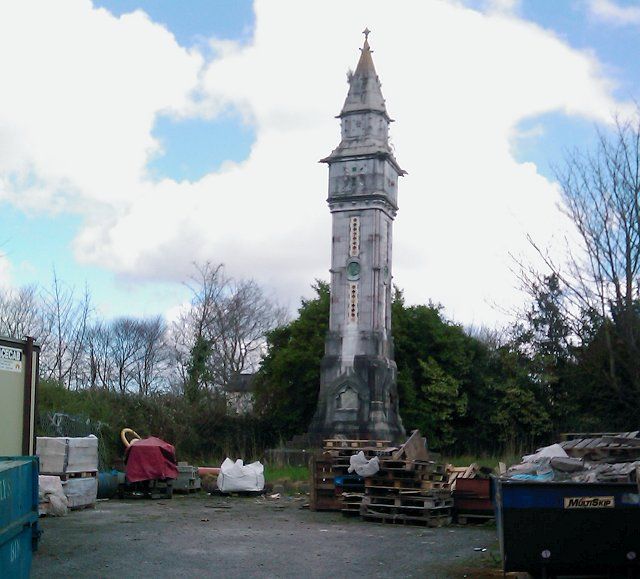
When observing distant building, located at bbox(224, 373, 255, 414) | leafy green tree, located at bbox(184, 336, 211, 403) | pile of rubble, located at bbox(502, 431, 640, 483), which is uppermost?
leafy green tree, located at bbox(184, 336, 211, 403)

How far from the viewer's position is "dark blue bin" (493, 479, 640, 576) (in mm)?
8258

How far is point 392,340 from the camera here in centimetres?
3297

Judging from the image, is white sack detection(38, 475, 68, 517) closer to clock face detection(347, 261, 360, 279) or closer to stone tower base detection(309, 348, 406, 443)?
stone tower base detection(309, 348, 406, 443)

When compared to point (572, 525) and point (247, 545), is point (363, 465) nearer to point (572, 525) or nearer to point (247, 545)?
point (247, 545)

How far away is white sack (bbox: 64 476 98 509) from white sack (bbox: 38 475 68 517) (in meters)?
0.62

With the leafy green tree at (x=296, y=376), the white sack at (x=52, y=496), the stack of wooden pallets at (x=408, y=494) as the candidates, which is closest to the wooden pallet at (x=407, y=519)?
the stack of wooden pallets at (x=408, y=494)

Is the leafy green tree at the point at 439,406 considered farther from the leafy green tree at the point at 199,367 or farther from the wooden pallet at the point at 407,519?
the wooden pallet at the point at 407,519

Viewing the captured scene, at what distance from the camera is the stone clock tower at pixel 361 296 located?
31141mm

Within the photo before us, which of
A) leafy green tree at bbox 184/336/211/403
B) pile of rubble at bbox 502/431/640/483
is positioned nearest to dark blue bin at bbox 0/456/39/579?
pile of rubble at bbox 502/431/640/483

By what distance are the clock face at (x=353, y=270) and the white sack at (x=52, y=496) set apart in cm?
1745

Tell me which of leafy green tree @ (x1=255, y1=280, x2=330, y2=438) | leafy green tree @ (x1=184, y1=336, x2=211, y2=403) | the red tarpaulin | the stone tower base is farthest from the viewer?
leafy green tree @ (x1=184, y1=336, x2=211, y2=403)

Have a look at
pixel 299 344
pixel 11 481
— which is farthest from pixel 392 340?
pixel 11 481

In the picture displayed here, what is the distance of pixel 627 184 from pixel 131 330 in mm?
45160

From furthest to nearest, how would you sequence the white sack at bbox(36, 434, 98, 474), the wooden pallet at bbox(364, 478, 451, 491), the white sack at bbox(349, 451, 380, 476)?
the white sack at bbox(36, 434, 98, 474)
the white sack at bbox(349, 451, 380, 476)
the wooden pallet at bbox(364, 478, 451, 491)
